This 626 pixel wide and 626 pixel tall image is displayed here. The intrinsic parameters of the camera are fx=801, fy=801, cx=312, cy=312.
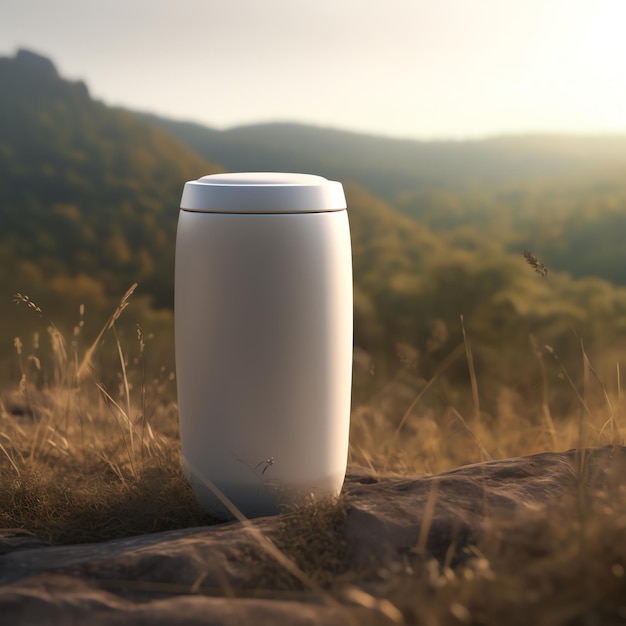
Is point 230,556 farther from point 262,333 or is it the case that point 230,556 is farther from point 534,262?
point 534,262

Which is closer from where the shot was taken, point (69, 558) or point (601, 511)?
point (601, 511)

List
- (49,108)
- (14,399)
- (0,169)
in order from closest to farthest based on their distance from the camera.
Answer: (14,399) → (0,169) → (49,108)

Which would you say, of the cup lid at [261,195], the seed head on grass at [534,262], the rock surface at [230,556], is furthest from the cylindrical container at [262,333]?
the seed head on grass at [534,262]

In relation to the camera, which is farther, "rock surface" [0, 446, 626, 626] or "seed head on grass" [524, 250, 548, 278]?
"seed head on grass" [524, 250, 548, 278]

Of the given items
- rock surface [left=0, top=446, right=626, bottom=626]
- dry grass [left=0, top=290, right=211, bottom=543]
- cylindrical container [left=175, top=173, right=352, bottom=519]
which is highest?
cylindrical container [left=175, top=173, right=352, bottom=519]

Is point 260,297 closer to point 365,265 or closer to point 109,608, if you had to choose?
point 109,608

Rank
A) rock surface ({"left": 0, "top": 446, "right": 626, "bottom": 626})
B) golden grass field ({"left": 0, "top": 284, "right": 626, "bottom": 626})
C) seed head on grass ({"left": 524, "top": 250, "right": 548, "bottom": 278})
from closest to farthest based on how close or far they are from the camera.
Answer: golden grass field ({"left": 0, "top": 284, "right": 626, "bottom": 626})
rock surface ({"left": 0, "top": 446, "right": 626, "bottom": 626})
seed head on grass ({"left": 524, "top": 250, "right": 548, "bottom": 278})

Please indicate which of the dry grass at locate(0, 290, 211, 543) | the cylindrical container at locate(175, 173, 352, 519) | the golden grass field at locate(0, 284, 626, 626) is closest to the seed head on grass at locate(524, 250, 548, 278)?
the golden grass field at locate(0, 284, 626, 626)

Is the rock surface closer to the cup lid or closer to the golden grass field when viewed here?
the golden grass field

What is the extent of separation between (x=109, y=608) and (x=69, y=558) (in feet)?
1.40

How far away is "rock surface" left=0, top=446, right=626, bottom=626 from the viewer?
201 centimetres

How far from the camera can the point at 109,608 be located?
2.07 meters

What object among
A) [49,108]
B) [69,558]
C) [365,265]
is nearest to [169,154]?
[49,108]

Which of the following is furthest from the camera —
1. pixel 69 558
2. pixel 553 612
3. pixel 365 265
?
pixel 365 265
